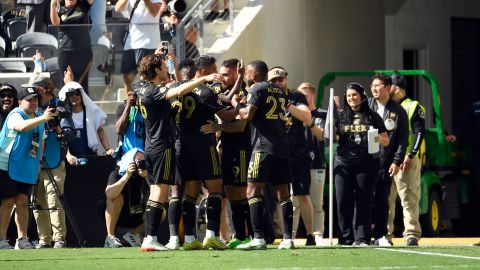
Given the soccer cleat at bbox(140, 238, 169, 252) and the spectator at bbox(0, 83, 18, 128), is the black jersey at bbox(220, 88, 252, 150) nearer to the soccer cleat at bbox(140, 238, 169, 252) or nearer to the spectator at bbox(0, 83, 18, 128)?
the soccer cleat at bbox(140, 238, 169, 252)

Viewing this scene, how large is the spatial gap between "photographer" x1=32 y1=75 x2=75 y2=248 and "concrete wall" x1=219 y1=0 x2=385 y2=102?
456cm

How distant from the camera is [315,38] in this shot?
24.9 m

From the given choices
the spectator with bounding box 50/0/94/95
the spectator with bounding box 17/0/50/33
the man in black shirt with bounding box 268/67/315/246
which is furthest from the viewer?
the spectator with bounding box 17/0/50/33

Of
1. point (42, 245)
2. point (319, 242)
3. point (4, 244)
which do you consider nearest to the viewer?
point (4, 244)

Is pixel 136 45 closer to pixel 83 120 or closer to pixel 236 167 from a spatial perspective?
pixel 83 120

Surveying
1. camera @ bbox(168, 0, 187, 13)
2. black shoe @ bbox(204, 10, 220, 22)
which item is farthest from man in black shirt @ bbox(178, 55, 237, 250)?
black shoe @ bbox(204, 10, 220, 22)

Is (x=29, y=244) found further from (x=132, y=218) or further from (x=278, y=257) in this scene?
(x=278, y=257)

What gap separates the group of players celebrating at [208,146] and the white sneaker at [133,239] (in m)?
2.12

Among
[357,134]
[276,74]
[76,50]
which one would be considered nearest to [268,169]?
[276,74]

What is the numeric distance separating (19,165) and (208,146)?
2.83 meters

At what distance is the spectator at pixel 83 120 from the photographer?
741 inches

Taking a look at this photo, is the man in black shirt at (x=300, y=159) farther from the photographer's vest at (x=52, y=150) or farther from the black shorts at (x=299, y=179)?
the photographer's vest at (x=52, y=150)

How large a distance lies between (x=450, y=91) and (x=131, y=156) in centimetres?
1258

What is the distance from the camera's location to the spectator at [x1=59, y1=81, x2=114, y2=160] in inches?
741
